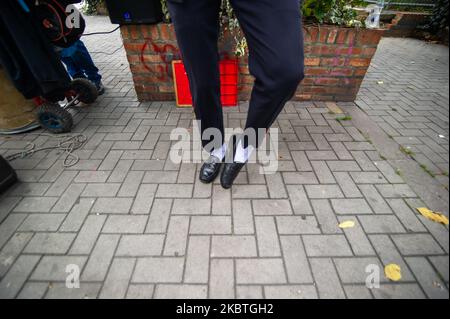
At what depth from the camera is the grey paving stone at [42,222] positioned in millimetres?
1584

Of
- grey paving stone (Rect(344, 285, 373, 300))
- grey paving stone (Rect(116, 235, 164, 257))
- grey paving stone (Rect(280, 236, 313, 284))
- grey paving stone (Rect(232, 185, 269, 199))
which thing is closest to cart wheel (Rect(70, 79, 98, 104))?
grey paving stone (Rect(116, 235, 164, 257))

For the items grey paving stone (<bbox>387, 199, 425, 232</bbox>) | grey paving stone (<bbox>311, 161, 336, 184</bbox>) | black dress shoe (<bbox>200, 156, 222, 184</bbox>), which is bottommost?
grey paving stone (<bbox>387, 199, 425, 232</bbox>)

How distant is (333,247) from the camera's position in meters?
1.48

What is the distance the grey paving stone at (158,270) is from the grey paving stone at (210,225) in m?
0.23

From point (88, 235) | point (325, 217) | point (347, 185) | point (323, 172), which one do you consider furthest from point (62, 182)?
point (347, 185)

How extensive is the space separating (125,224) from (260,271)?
0.95 meters

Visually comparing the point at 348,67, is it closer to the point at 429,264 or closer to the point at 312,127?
the point at 312,127

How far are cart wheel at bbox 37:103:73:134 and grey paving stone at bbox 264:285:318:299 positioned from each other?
8.09 feet

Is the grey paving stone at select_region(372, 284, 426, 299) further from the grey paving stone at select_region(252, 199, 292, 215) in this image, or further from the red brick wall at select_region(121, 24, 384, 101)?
the red brick wall at select_region(121, 24, 384, 101)

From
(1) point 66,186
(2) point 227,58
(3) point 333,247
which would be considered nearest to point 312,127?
(2) point 227,58

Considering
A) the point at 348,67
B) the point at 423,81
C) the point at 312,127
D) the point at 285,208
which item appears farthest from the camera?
the point at 423,81

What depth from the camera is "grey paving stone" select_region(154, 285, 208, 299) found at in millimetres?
1256

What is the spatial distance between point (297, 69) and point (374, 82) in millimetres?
3167

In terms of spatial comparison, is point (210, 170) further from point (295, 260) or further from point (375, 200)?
point (375, 200)
